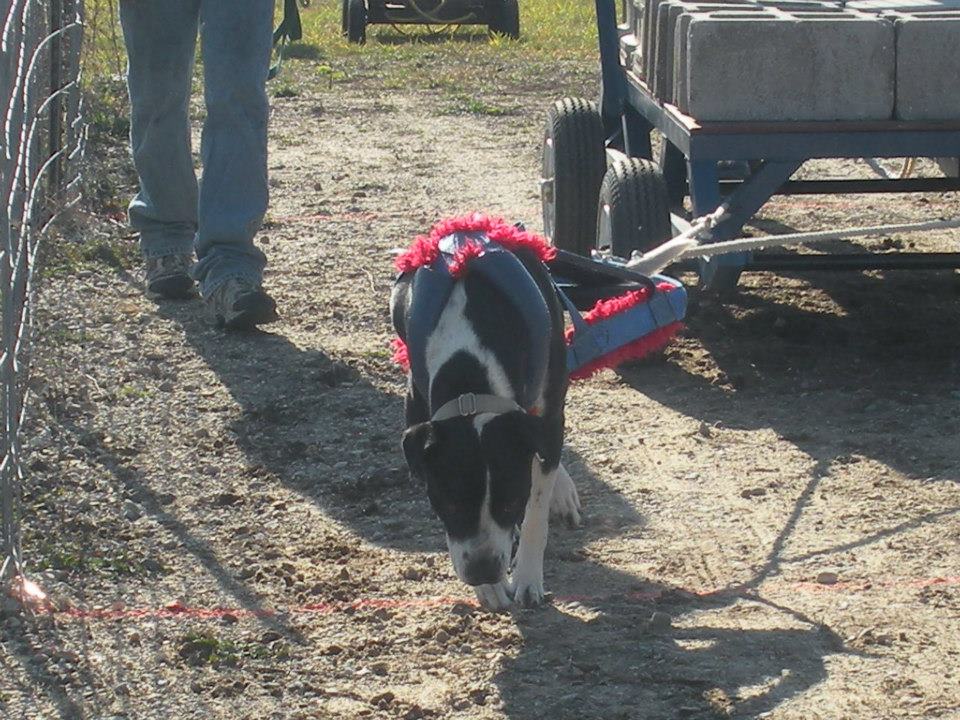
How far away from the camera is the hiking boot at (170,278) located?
6551 mm

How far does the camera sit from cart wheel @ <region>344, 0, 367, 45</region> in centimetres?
1619

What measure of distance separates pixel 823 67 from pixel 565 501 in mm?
1706

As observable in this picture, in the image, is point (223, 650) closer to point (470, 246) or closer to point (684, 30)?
point (470, 246)

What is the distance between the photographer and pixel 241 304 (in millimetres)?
6004

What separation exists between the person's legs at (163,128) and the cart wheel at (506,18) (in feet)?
34.3

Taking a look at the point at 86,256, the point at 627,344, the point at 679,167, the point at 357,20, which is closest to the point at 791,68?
the point at 627,344

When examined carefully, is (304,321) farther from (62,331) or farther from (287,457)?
(287,457)

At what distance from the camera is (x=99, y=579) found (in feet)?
13.3

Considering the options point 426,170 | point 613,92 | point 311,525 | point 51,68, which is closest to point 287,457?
point 311,525

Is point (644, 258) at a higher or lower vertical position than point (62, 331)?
higher

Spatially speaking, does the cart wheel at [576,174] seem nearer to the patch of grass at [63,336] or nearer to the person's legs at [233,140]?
the person's legs at [233,140]

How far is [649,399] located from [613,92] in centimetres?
179

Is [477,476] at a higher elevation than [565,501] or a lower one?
higher

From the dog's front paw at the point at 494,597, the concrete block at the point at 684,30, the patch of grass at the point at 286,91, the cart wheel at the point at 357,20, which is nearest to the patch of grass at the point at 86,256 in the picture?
the concrete block at the point at 684,30
